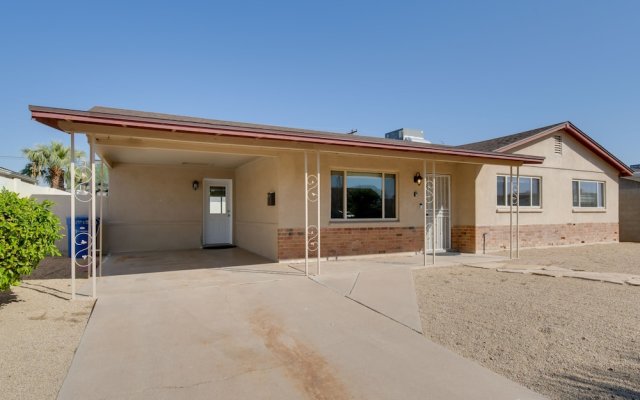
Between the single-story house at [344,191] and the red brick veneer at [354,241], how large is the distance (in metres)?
0.03

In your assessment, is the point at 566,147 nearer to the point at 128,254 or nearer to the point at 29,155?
the point at 128,254

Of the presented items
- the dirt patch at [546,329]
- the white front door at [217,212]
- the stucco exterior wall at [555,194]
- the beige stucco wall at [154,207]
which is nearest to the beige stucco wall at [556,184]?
the stucco exterior wall at [555,194]

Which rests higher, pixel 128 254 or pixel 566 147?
pixel 566 147

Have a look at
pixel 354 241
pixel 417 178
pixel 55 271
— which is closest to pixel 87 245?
pixel 55 271

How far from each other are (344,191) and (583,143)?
11207mm

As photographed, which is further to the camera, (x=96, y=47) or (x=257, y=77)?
(x=257, y=77)

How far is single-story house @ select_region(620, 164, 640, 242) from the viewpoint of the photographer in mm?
16969

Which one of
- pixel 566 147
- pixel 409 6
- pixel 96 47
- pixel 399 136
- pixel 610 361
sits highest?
pixel 409 6

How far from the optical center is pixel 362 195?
33.6 ft

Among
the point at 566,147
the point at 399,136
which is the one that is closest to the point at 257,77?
the point at 399,136

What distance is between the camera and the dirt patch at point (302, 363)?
9.81 ft

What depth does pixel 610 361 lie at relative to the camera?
141 inches

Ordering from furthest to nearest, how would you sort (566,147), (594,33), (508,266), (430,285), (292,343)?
(566,147)
(594,33)
(508,266)
(430,285)
(292,343)

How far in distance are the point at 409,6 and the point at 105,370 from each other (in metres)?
11.7
